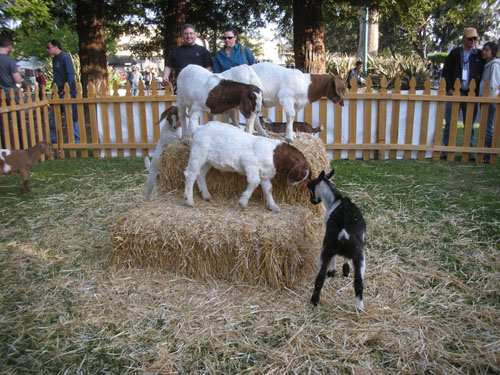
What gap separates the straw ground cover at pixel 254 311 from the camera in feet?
9.11

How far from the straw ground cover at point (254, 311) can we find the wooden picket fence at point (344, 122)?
3007 millimetres

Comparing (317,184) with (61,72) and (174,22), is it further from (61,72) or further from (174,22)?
(174,22)

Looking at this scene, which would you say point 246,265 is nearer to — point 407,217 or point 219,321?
point 219,321

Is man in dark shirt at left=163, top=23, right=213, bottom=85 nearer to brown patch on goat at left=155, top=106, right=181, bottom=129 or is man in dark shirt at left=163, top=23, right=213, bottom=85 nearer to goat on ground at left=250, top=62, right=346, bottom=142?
brown patch on goat at left=155, top=106, right=181, bottom=129

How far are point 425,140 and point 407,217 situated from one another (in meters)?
3.50

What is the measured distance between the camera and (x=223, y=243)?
3641 millimetres

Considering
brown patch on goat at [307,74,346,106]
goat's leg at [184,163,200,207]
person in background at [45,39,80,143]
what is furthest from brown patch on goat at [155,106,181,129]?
person in background at [45,39,80,143]

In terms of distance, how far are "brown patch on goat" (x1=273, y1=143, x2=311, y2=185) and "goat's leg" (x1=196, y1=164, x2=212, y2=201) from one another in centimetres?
74

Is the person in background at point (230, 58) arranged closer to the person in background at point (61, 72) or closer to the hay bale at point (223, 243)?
the hay bale at point (223, 243)

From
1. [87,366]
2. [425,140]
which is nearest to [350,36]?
[425,140]

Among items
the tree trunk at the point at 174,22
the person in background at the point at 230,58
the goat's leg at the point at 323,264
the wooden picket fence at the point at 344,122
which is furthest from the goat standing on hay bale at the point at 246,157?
the tree trunk at the point at 174,22

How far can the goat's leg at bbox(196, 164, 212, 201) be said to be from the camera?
4.26 meters

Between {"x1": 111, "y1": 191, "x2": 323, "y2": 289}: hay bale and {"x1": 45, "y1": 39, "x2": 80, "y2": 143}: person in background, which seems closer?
{"x1": 111, "y1": 191, "x2": 323, "y2": 289}: hay bale

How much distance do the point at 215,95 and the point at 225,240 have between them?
140 cm
